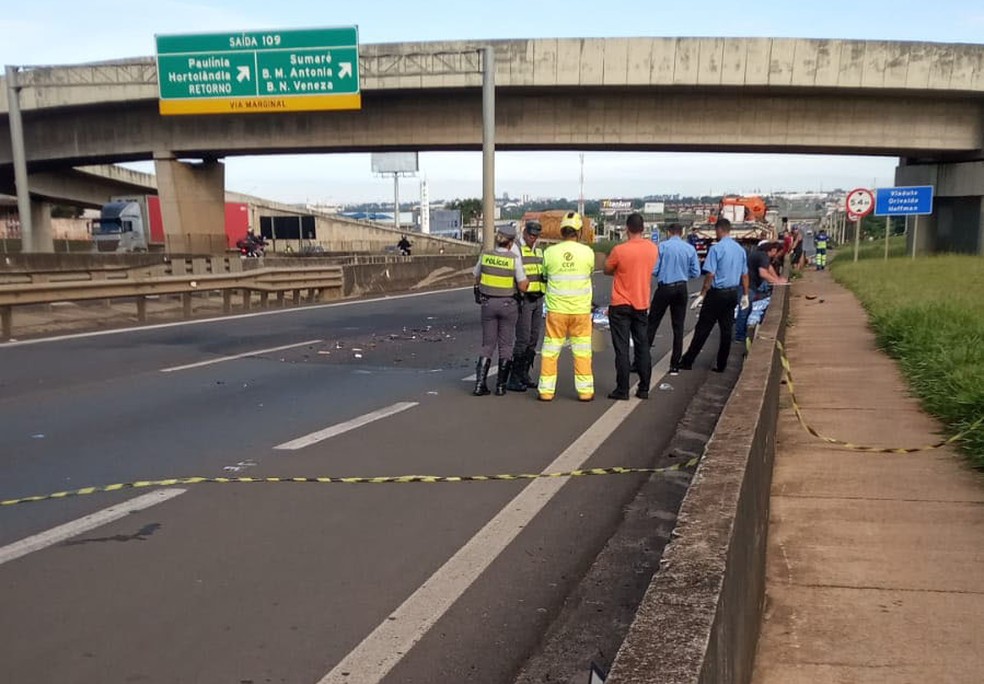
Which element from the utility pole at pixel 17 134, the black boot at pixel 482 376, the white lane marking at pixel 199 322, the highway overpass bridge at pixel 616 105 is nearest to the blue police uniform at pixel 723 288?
the black boot at pixel 482 376

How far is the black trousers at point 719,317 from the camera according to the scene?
414 inches

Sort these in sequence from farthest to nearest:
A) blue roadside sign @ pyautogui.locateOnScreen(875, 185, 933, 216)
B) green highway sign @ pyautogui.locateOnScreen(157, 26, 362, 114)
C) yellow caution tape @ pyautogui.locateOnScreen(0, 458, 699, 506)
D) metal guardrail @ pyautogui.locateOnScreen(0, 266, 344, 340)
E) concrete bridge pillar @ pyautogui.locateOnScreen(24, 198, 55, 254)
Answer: concrete bridge pillar @ pyautogui.locateOnScreen(24, 198, 55, 254)
blue roadside sign @ pyautogui.locateOnScreen(875, 185, 933, 216)
green highway sign @ pyautogui.locateOnScreen(157, 26, 362, 114)
metal guardrail @ pyautogui.locateOnScreen(0, 266, 344, 340)
yellow caution tape @ pyautogui.locateOnScreen(0, 458, 699, 506)

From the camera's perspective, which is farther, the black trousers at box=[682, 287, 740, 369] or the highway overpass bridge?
the highway overpass bridge

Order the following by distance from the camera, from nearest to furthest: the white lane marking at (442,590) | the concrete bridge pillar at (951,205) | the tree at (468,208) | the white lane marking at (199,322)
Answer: the white lane marking at (442,590) → the white lane marking at (199,322) → the concrete bridge pillar at (951,205) → the tree at (468,208)

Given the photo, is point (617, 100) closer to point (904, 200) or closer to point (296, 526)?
point (904, 200)

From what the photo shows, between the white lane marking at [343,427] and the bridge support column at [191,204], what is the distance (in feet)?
97.5

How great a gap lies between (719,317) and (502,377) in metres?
2.94

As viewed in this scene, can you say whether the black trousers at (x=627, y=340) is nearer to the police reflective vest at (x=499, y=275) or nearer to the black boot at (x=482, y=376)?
the police reflective vest at (x=499, y=275)

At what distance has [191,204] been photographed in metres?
36.3

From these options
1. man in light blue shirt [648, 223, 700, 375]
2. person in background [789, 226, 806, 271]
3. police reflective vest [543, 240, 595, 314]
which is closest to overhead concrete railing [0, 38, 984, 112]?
person in background [789, 226, 806, 271]

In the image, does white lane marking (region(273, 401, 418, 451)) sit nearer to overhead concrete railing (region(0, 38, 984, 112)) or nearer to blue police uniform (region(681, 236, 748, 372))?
blue police uniform (region(681, 236, 748, 372))

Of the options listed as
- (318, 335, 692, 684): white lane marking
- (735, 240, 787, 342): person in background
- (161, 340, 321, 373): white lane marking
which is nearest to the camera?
(318, 335, 692, 684): white lane marking

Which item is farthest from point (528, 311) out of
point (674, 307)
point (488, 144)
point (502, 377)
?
point (488, 144)

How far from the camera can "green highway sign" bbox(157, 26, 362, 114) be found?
89.4ft
